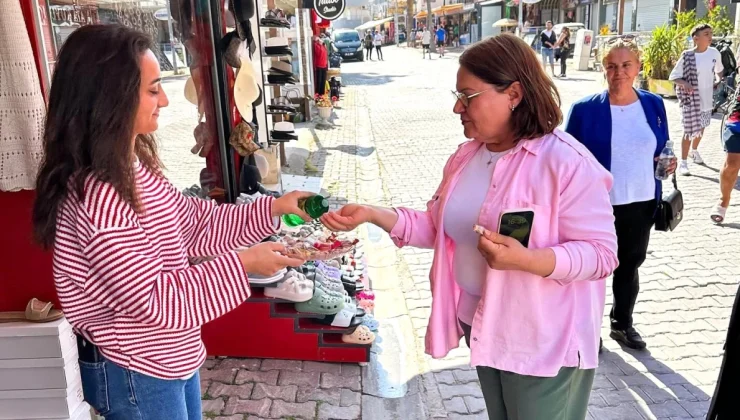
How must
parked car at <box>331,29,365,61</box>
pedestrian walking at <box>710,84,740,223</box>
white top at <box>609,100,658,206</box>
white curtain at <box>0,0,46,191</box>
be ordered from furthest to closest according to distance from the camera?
1. parked car at <box>331,29,365,61</box>
2. pedestrian walking at <box>710,84,740,223</box>
3. white top at <box>609,100,658,206</box>
4. white curtain at <box>0,0,46,191</box>

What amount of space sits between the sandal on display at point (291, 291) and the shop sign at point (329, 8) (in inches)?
366

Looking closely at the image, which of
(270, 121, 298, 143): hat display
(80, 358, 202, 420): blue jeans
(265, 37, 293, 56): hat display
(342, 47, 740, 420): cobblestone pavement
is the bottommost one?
(342, 47, 740, 420): cobblestone pavement

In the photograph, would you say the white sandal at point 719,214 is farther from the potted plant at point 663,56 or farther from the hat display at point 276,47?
the potted plant at point 663,56

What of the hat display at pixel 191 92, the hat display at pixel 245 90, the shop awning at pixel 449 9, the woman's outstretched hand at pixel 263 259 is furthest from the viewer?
the shop awning at pixel 449 9

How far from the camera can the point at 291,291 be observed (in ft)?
11.7

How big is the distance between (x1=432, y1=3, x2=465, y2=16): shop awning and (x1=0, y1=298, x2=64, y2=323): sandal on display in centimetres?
5882

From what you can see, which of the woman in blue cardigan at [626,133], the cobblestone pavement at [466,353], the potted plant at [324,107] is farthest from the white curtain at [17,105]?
the potted plant at [324,107]

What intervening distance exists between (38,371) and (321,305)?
5.12 ft

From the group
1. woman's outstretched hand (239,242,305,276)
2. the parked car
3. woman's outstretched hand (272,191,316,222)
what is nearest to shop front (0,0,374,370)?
woman's outstretched hand (272,191,316,222)

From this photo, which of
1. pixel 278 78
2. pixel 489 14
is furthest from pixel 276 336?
pixel 489 14

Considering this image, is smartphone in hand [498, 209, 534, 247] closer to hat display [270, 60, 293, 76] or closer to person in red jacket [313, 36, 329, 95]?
hat display [270, 60, 293, 76]

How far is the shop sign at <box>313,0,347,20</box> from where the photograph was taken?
1186 cm

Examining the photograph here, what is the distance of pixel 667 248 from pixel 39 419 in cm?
534

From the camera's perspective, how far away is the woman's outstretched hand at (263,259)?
1674 millimetres
